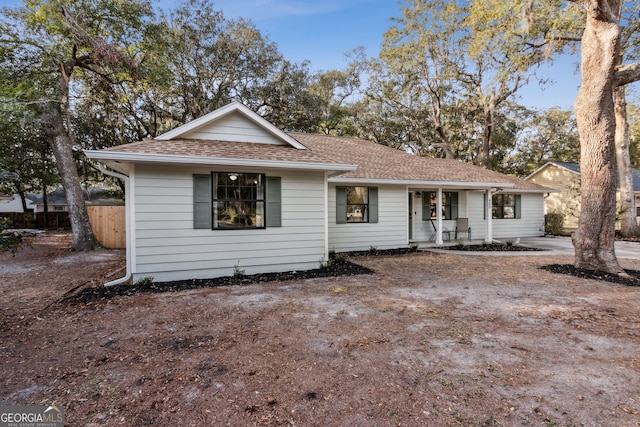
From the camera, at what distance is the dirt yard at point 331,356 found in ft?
7.91

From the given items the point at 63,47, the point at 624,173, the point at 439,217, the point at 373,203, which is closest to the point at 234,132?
the point at 373,203

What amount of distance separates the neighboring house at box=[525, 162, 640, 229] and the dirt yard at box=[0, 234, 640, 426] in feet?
52.0

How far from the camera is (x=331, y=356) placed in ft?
10.8

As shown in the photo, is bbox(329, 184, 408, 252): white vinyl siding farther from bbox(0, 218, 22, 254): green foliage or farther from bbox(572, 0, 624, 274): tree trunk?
bbox(0, 218, 22, 254): green foliage

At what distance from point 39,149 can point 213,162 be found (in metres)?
18.8

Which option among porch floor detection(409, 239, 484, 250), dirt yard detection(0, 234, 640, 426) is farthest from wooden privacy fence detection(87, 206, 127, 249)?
porch floor detection(409, 239, 484, 250)

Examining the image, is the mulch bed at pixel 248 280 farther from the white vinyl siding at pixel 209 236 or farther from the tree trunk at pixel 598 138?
the tree trunk at pixel 598 138

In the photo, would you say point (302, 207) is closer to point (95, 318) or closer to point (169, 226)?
point (169, 226)

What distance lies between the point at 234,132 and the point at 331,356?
6079 millimetres

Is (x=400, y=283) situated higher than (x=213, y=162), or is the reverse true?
(x=213, y=162)

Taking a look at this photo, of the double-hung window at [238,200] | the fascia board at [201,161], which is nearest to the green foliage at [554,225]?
the fascia board at [201,161]

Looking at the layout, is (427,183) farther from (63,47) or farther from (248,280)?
(63,47)

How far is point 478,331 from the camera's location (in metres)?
3.95

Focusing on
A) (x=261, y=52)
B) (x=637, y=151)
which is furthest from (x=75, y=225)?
(x=637, y=151)
